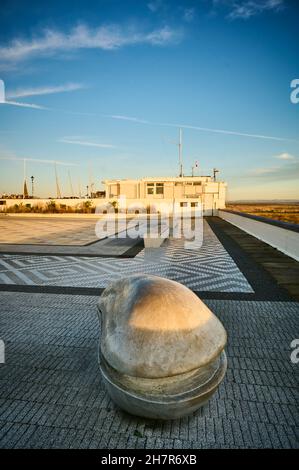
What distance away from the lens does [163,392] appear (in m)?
2.10

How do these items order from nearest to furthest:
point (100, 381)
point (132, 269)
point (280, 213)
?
point (100, 381)
point (132, 269)
point (280, 213)

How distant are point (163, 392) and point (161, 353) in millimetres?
311

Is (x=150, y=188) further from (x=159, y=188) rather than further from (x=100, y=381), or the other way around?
(x=100, y=381)

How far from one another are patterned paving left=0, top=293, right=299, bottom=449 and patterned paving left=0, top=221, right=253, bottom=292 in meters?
2.13

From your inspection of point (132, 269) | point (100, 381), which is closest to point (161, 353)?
point (100, 381)

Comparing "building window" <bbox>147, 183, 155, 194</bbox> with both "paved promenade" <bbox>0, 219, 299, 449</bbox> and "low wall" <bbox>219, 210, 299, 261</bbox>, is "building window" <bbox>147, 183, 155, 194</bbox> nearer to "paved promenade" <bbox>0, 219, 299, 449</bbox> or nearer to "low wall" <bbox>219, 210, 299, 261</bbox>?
"low wall" <bbox>219, 210, 299, 261</bbox>

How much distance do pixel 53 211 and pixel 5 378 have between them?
30.4 m

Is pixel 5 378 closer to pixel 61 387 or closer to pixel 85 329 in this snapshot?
pixel 61 387

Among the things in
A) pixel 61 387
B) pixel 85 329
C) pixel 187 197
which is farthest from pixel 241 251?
pixel 187 197

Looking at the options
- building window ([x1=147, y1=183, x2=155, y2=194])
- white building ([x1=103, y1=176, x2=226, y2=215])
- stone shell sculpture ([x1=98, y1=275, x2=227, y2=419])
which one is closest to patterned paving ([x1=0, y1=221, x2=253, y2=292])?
stone shell sculpture ([x1=98, y1=275, x2=227, y2=419])

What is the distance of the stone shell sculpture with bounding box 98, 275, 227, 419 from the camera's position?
2047 mm

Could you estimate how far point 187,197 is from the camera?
3872cm

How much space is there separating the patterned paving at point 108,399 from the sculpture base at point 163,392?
22cm
